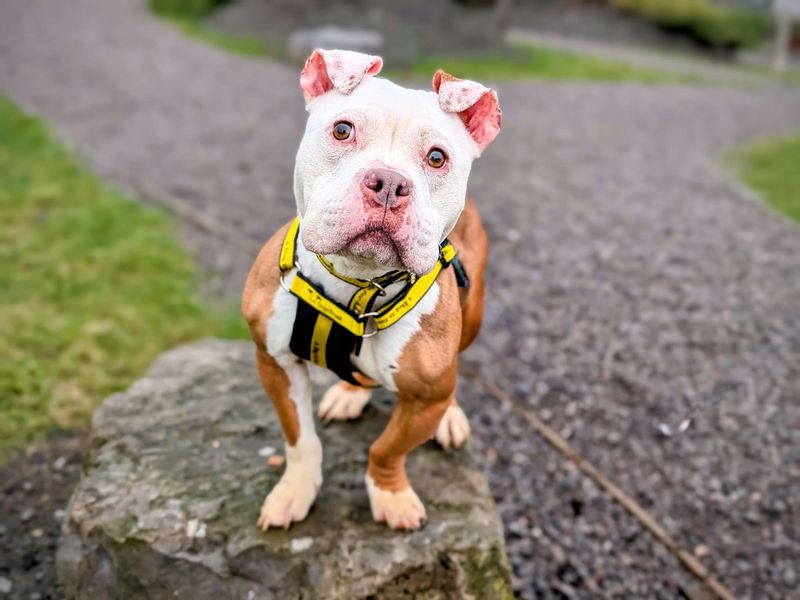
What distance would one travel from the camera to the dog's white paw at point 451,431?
119 inches

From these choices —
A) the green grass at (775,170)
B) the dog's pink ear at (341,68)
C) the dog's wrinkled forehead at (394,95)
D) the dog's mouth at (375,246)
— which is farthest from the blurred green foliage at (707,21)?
the dog's mouth at (375,246)

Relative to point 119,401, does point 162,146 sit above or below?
below

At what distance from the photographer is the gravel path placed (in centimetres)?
361

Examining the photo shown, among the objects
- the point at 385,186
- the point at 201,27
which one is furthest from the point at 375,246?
the point at 201,27

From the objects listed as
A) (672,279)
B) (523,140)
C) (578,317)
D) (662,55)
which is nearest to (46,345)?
(578,317)

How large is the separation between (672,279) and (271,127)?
16.6 feet

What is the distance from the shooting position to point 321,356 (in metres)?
2.26

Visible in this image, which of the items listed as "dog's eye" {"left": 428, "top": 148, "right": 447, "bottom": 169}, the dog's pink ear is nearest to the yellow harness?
"dog's eye" {"left": 428, "top": 148, "right": 447, "bottom": 169}

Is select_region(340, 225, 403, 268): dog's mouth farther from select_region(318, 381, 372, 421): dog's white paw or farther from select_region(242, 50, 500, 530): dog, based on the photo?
select_region(318, 381, 372, 421): dog's white paw

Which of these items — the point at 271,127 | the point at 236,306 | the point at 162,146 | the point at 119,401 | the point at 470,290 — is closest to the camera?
the point at 470,290

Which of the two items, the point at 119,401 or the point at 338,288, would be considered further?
the point at 119,401

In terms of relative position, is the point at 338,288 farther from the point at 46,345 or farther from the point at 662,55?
the point at 662,55

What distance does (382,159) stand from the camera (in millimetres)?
1795

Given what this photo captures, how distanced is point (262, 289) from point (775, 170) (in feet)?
27.4
